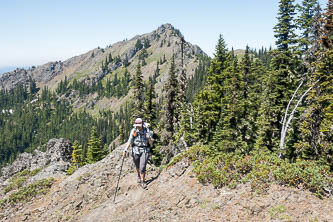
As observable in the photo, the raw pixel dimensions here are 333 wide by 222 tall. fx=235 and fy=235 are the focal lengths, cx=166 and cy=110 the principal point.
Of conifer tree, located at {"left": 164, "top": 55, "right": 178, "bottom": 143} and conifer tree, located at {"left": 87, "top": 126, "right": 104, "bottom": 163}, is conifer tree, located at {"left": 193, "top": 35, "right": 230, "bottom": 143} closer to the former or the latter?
conifer tree, located at {"left": 164, "top": 55, "right": 178, "bottom": 143}

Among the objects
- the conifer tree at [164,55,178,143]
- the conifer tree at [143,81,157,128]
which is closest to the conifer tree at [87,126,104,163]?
the conifer tree at [143,81,157,128]

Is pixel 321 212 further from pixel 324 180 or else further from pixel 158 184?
pixel 158 184

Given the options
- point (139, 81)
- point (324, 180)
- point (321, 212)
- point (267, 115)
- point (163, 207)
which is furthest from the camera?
point (139, 81)

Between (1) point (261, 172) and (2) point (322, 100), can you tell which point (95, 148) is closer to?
(2) point (322, 100)

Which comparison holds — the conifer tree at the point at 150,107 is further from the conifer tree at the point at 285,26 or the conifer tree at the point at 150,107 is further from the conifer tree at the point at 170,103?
the conifer tree at the point at 285,26

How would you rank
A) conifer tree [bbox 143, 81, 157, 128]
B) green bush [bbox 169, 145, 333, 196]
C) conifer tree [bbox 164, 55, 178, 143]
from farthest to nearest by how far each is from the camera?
conifer tree [bbox 143, 81, 157, 128], conifer tree [bbox 164, 55, 178, 143], green bush [bbox 169, 145, 333, 196]

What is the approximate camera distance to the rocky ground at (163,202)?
24.2ft

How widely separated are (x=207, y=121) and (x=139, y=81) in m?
12.8

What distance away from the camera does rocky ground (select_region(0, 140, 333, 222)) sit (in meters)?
7.36

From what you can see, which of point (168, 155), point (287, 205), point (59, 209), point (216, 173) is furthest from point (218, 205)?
point (168, 155)

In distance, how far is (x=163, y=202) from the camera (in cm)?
949

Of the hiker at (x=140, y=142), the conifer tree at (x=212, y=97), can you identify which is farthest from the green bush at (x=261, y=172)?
the conifer tree at (x=212, y=97)

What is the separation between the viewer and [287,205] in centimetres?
732

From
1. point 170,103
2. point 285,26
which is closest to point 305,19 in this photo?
point 285,26
